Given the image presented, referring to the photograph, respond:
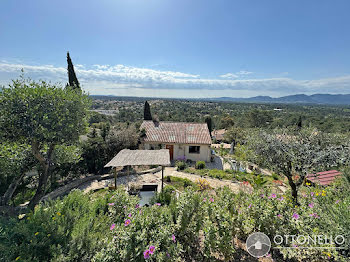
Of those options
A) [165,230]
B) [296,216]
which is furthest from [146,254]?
[296,216]

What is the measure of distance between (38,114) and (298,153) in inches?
420

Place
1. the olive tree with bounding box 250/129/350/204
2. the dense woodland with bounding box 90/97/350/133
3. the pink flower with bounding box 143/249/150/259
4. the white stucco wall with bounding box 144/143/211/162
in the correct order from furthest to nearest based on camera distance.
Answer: the dense woodland with bounding box 90/97/350/133 < the white stucco wall with bounding box 144/143/211/162 < the olive tree with bounding box 250/129/350/204 < the pink flower with bounding box 143/249/150/259

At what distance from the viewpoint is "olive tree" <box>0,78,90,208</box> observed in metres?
5.71

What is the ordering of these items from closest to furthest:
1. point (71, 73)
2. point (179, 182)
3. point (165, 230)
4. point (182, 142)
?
1. point (165, 230)
2. point (179, 182)
3. point (71, 73)
4. point (182, 142)

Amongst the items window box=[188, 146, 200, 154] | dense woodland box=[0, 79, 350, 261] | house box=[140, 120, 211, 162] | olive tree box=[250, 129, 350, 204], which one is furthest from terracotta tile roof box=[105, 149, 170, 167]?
window box=[188, 146, 200, 154]

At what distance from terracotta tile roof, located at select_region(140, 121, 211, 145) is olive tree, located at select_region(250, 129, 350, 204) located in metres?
10.8

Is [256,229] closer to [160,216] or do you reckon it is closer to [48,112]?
[160,216]

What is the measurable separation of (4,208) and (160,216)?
25.0 feet

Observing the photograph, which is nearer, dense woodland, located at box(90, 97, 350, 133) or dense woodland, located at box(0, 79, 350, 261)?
dense woodland, located at box(0, 79, 350, 261)

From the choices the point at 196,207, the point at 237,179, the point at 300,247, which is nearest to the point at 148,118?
the point at 237,179

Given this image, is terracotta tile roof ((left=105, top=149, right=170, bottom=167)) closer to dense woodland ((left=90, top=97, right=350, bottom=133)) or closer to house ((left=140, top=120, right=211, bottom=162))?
dense woodland ((left=90, top=97, right=350, bottom=133))

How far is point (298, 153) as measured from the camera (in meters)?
6.91

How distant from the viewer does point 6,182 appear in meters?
8.45

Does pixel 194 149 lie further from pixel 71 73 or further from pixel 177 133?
pixel 71 73
